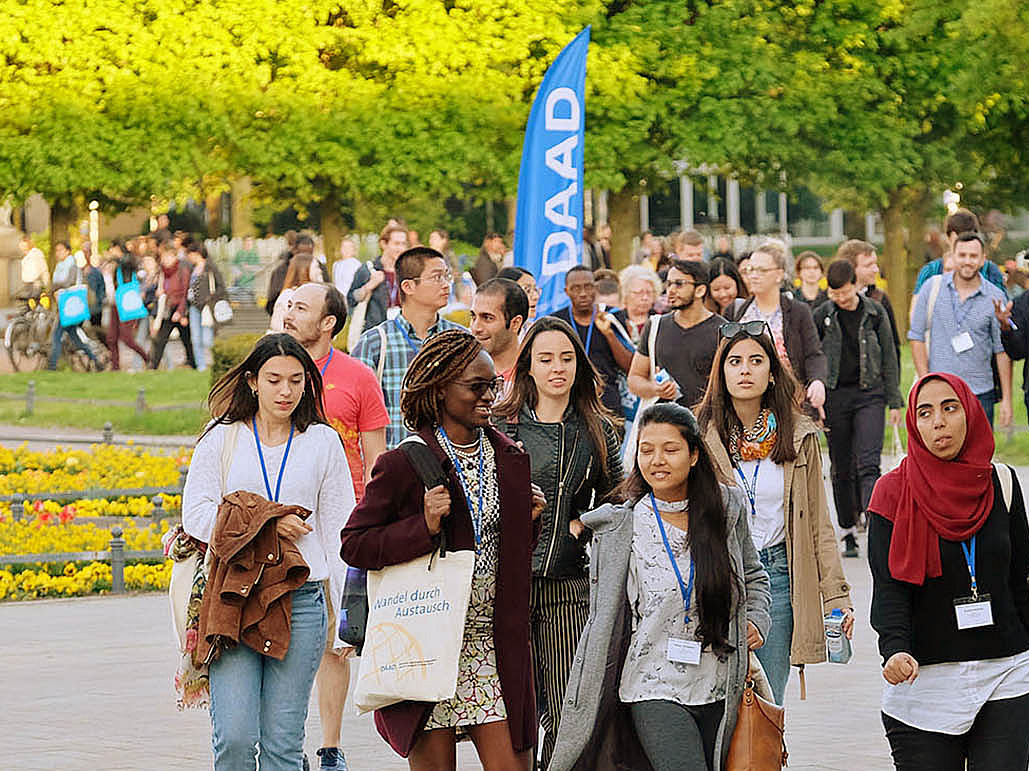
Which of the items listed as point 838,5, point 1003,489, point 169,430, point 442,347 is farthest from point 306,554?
point 838,5

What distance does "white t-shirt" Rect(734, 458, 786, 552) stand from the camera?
7141mm

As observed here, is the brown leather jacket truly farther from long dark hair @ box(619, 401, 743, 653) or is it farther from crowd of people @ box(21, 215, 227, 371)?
crowd of people @ box(21, 215, 227, 371)

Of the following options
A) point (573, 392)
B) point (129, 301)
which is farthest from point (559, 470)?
point (129, 301)

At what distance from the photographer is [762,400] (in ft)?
24.0

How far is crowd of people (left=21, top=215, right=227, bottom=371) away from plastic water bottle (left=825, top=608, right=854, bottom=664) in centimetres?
2460

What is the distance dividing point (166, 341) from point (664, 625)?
27.0m

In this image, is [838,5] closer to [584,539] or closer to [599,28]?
[599,28]

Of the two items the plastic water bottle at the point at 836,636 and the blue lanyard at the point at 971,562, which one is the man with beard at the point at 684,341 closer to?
the plastic water bottle at the point at 836,636

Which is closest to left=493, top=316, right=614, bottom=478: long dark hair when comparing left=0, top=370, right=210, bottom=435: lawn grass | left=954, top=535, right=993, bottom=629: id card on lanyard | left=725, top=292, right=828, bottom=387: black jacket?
left=954, top=535, right=993, bottom=629: id card on lanyard

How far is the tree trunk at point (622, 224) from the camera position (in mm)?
36844

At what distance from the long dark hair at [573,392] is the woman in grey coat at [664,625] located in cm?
124

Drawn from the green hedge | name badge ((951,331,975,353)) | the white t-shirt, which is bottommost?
the white t-shirt

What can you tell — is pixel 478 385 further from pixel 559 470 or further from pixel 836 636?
pixel 836 636

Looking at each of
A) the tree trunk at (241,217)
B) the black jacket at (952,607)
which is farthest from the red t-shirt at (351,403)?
the tree trunk at (241,217)
